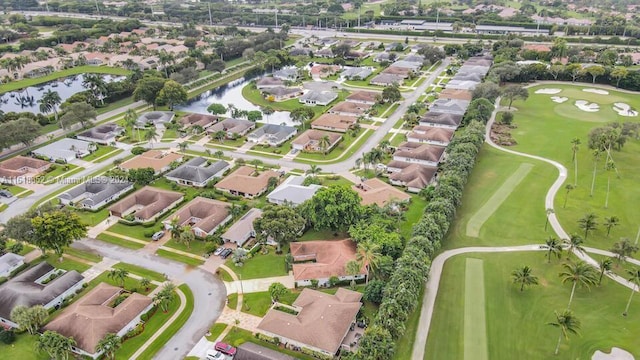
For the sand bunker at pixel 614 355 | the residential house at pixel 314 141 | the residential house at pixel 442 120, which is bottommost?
the sand bunker at pixel 614 355

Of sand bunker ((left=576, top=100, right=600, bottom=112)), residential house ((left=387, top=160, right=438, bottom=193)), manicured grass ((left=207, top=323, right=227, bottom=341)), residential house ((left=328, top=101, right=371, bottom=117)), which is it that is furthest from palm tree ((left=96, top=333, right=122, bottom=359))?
sand bunker ((left=576, top=100, right=600, bottom=112))

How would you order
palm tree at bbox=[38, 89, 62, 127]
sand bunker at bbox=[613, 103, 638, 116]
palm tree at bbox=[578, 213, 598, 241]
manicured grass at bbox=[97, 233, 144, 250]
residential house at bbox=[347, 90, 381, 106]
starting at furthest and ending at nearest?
residential house at bbox=[347, 90, 381, 106]
sand bunker at bbox=[613, 103, 638, 116]
palm tree at bbox=[38, 89, 62, 127]
manicured grass at bbox=[97, 233, 144, 250]
palm tree at bbox=[578, 213, 598, 241]

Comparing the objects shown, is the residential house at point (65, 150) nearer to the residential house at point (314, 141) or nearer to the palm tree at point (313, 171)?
the residential house at point (314, 141)

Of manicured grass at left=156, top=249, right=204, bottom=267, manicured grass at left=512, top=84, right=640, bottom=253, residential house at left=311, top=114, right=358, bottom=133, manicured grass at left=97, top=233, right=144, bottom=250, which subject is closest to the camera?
manicured grass at left=156, top=249, right=204, bottom=267

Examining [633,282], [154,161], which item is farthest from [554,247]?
[154,161]

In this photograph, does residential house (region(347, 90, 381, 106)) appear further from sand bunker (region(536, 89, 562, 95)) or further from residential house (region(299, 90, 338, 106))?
sand bunker (region(536, 89, 562, 95))

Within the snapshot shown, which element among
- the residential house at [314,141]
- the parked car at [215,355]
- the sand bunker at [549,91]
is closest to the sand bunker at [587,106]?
the sand bunker at [549,91]

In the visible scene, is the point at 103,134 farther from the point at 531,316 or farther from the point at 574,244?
the point at 574,244
